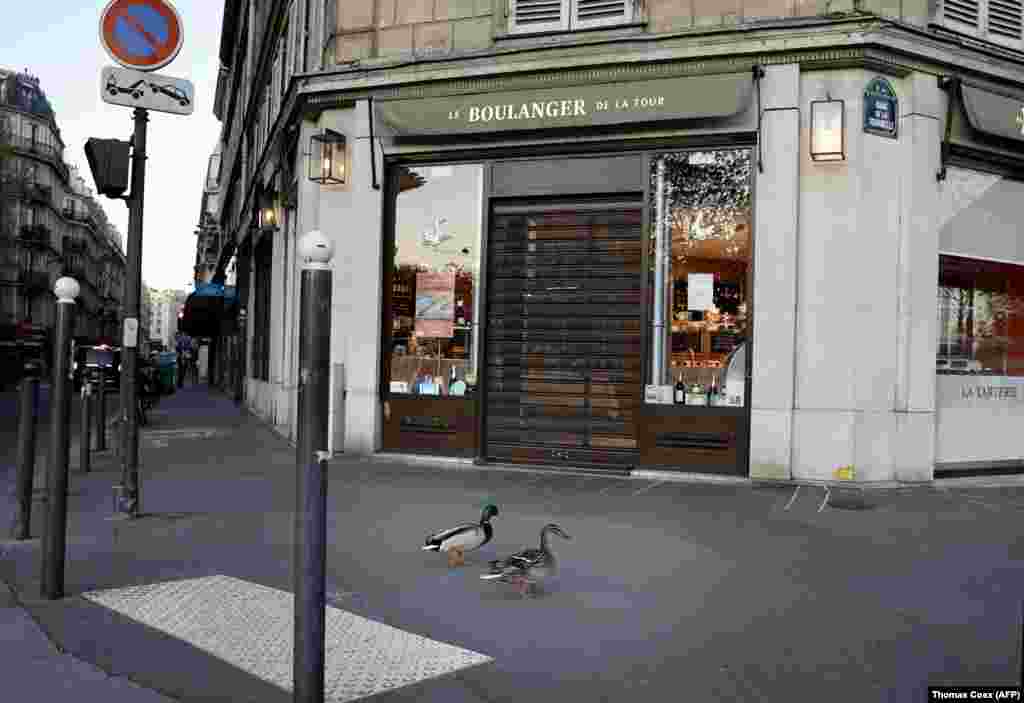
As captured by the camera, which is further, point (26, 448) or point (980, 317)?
point (980, 317)

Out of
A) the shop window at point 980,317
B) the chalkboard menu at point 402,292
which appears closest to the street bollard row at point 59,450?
the chalkboard menu at point 402,292

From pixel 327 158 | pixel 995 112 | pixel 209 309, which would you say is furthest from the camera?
pixel 209 309

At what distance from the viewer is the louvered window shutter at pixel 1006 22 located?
989 centimetres

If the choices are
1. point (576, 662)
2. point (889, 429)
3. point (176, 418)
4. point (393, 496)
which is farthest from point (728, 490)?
point (176, 418)

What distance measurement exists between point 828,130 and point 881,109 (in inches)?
25.0

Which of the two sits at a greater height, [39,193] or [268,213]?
[39,193]

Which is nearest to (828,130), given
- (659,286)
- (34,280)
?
(659,286)

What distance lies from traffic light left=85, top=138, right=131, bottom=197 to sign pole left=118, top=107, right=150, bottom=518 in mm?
139

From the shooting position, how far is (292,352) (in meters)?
13.2

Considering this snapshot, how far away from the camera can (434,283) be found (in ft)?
35.2

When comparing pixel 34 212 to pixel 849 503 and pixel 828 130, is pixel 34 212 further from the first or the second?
pixel 849 503

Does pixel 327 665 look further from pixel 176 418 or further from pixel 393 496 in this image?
pixel 176 418

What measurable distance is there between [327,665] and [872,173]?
7676 mm

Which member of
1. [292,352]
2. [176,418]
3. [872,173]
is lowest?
[176,418]
